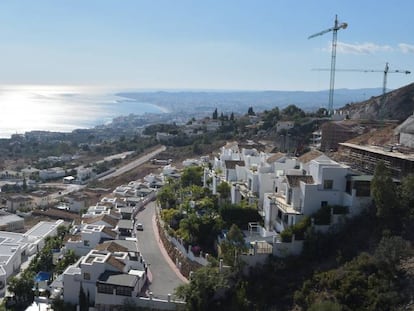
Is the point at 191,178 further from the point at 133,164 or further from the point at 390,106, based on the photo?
the point at 390,106

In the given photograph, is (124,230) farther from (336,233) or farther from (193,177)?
(336,233)

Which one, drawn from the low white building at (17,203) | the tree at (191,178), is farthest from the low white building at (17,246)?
the low white building at (17,203)

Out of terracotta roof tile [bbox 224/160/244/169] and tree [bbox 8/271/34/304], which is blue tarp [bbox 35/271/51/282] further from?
terracotta roof tile [bbox 224/160/244/169]

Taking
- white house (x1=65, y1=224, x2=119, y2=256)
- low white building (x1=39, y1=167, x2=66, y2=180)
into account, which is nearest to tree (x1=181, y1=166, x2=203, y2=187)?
white house (x1=65, y1=224, x2=119, y2=256)

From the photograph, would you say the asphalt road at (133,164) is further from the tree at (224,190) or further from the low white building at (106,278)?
the low white building at (106,278)

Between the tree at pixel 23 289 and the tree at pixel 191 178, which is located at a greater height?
the tree at pixel 191 178
